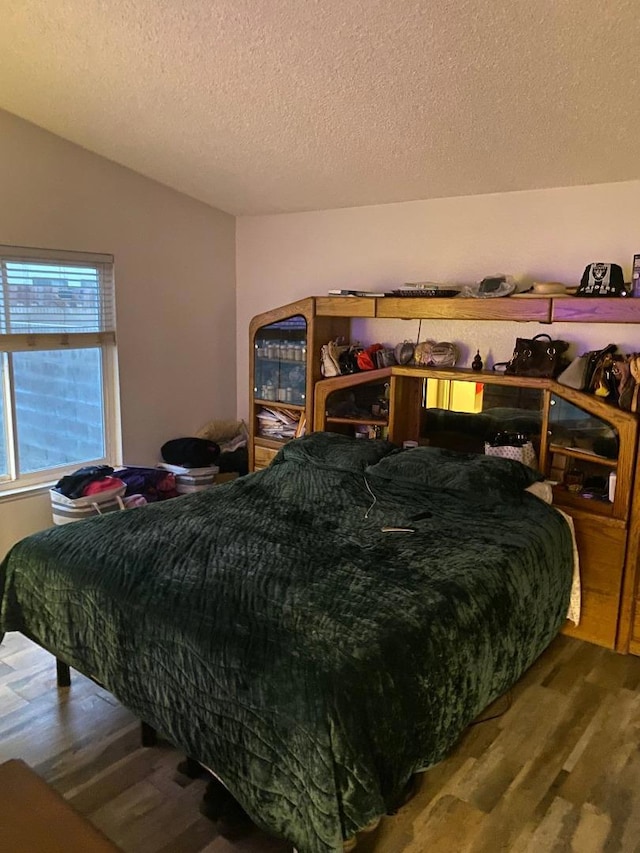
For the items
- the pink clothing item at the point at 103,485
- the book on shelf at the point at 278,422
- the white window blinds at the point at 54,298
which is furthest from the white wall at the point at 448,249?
the pink clothing item at the point at 103,485

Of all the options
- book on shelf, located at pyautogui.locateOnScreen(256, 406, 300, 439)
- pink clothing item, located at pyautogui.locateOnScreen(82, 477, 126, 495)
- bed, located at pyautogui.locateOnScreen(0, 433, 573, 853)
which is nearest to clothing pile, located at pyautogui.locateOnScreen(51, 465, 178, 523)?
pink clothing item, located at pyautogui.locateOnScreen(82, 477, 126, 495)

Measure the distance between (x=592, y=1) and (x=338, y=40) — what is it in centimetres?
84

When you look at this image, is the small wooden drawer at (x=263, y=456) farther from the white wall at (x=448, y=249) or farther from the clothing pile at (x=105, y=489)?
the white wall at (x=448, y=249)

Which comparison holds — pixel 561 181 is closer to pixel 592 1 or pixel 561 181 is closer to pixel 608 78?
pixel 608 78

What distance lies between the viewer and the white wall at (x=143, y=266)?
3.66 meters

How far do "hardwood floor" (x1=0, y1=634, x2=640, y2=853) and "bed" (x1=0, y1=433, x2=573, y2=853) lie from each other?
0.21 metres

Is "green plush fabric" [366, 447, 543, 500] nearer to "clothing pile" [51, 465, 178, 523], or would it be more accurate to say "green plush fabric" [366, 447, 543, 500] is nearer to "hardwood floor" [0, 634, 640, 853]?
"hardwood floor" [0, 634, 640, 853]

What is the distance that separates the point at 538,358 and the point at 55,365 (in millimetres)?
2719

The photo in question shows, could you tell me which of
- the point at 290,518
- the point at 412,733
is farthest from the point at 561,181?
the point at 412,733

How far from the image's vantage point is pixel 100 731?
2443 mm

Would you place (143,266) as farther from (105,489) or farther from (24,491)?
(24,491)

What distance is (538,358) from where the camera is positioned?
327cm

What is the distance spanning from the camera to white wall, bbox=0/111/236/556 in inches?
144

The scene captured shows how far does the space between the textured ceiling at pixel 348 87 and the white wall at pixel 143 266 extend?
24 centimetres
